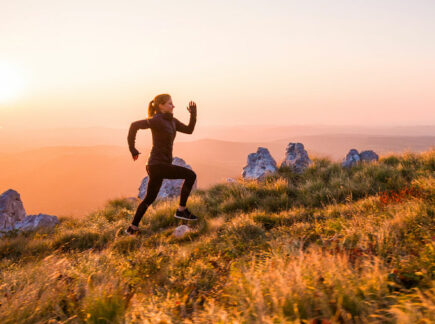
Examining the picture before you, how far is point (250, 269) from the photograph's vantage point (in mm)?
2592

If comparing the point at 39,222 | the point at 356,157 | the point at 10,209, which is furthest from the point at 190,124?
the point at 10,209

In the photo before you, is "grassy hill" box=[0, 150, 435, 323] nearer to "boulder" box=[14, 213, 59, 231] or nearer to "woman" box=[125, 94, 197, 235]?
"woman" box=[125, 94, 197, 235]

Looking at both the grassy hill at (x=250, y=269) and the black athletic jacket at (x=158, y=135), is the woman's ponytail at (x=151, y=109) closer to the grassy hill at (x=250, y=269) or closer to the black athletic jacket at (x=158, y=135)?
the black athletic jacket at (x=158, y=135)

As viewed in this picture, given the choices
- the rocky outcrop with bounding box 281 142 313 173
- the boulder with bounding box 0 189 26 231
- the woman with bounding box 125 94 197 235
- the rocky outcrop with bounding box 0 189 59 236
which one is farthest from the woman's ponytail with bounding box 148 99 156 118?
the boulder with bounding box 0 189 26 231

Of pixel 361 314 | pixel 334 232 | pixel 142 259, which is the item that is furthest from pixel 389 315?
pixel 142 259

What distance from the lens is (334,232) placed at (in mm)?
3965

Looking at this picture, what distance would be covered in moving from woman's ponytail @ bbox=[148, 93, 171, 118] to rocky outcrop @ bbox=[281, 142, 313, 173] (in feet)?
20.6

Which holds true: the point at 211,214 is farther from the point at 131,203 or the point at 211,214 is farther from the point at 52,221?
the point at 52,221

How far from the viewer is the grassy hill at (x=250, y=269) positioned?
1931 millimetres

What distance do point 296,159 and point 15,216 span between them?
1079 centimetres

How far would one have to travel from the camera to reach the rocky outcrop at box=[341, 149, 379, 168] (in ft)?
33.0

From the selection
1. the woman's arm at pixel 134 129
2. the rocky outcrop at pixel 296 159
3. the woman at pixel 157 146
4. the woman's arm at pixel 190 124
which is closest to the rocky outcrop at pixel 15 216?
the woman at pixel 157 146

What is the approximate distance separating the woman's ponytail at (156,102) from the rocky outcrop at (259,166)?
542cm

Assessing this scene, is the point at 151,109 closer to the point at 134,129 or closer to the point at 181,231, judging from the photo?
the point at 134,129
